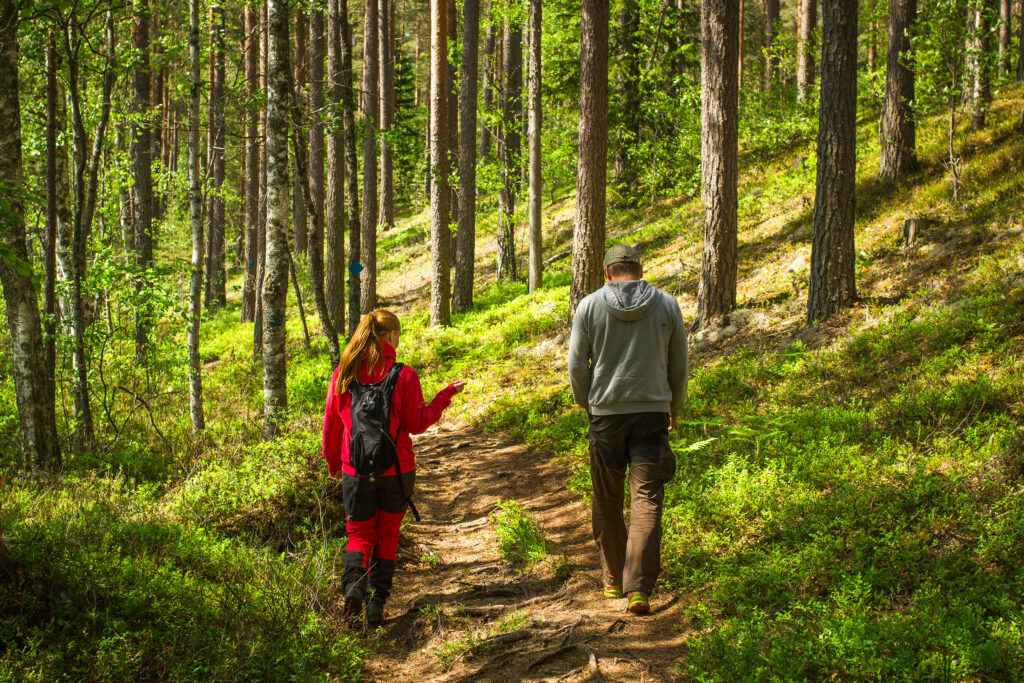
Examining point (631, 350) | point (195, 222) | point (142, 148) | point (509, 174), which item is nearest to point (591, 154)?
point (195, 222)

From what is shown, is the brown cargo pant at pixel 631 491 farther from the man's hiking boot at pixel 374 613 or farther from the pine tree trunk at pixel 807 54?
the pine tree trunk at pixel 807 54

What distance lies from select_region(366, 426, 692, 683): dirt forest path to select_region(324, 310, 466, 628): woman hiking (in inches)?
16.5

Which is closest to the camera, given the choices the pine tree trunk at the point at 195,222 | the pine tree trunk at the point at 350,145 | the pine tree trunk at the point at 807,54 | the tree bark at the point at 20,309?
the tree bark at the point at 20,309

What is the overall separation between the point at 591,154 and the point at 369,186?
1000 cm

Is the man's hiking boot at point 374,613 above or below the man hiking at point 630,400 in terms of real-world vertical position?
below

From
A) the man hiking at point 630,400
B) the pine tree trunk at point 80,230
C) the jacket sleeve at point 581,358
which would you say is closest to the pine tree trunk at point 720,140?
the man hiking at point 630,400

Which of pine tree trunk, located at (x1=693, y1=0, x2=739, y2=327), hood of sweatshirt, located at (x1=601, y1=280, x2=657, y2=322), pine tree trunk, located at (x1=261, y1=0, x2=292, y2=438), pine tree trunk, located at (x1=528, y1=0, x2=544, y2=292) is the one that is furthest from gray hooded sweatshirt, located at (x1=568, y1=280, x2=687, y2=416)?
pine tree trunk, located at (x1=528, y1=0, x2=544, y2=292)

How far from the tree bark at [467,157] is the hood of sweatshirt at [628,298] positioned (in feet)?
38.5

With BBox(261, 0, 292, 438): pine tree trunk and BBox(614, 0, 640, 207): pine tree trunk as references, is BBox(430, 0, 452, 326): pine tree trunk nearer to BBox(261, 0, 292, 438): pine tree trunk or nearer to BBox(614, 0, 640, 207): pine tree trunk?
BBox(614, 0, 640, 207): pine tree trunk

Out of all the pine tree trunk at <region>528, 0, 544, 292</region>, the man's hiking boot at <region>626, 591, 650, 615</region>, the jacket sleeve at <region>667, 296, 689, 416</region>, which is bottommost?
the man's hiking boot at <region>626, 591, 650, 615</region>

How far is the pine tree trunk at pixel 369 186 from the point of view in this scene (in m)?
16.7

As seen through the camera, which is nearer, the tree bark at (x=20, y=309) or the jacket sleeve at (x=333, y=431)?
the jacket sleeve at (x=333, y=431)

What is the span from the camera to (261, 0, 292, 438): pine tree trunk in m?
7.55

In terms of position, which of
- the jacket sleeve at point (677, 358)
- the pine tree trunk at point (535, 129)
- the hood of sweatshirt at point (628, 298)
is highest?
the pine tree trunk at point (535, 129)
